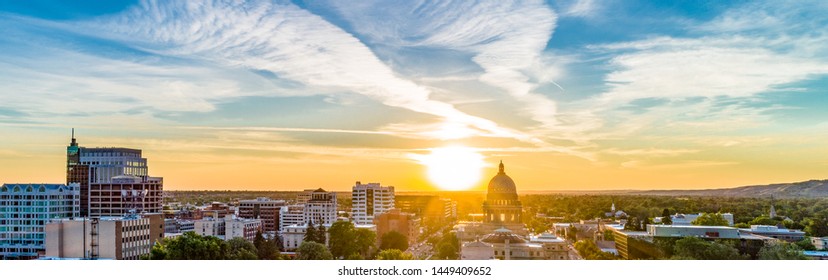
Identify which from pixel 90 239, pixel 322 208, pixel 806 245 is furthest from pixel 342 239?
pixel 322 208

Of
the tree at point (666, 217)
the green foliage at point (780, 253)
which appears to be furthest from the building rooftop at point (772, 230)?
the green foliage at point (780, 253)

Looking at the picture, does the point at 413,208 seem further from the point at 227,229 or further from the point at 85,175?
the point at 85,175

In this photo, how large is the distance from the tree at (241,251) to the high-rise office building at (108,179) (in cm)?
484

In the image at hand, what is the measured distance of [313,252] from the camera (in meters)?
10.0

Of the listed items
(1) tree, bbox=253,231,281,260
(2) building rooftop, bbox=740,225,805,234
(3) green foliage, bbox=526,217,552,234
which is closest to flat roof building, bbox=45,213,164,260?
(1) tree, bbox=253,231,281,260

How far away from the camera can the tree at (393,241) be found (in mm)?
12281

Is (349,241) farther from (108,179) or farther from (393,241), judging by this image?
(108,179)

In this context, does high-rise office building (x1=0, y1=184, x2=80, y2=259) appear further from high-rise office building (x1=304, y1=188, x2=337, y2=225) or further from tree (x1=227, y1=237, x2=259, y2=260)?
high-rise office building (x1=304, y1=188, x2=337, y2=225)

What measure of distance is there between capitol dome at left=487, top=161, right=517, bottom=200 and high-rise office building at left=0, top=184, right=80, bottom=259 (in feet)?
26.3

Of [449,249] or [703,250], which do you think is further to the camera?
[449,249]

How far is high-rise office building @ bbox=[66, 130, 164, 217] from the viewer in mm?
14227

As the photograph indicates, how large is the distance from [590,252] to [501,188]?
12.4 ft
